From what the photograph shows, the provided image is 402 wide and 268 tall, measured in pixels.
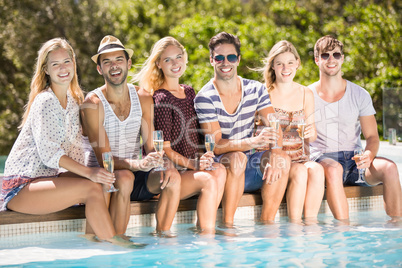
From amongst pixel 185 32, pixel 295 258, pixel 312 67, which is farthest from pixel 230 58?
pixel 312 67

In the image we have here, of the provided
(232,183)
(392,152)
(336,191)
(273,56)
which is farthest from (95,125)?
(392,152)

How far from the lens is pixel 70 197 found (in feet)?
13.9

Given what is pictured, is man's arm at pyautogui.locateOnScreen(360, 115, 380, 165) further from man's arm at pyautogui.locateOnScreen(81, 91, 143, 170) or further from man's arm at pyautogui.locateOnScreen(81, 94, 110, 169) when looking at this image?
man's arm at pyautogui.locateOnScreen(81, 94, 110, 169)

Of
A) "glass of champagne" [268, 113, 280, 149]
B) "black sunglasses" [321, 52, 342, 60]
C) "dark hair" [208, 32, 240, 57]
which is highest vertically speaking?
"dark hair" [208, 32, 240, 57]

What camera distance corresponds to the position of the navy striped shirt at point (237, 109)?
194 inches

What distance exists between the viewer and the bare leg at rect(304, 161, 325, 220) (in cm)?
500

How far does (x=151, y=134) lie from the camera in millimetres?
4715

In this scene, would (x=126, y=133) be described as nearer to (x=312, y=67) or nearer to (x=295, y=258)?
(x=295, y=258)

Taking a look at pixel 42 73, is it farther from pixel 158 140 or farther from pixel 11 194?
pixel 158 140

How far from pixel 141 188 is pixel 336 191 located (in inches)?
69.1

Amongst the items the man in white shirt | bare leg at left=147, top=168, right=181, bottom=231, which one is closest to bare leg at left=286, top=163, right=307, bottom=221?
the man in white shirt

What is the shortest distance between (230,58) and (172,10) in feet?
51.7

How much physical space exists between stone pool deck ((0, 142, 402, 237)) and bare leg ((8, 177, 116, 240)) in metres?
0.28

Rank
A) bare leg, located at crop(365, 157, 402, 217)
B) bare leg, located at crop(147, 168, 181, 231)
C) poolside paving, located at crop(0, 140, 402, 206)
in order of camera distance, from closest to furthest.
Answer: bare leg, located at crop(147, 168, 181, 231)
bare leg, located at crop(365, 157, 402, 217)
poolside paving, located at crop(0, 140, 402, 206)
